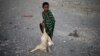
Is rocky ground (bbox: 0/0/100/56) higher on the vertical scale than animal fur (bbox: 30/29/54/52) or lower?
lower

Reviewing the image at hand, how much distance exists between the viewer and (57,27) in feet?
36.0

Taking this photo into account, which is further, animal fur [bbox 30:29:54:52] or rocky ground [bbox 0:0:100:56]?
rocky ground [bbox 0:0:100:56]

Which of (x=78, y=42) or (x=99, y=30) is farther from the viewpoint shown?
(x=99, y=30)

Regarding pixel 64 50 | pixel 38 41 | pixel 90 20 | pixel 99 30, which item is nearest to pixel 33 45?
pixel 38 41

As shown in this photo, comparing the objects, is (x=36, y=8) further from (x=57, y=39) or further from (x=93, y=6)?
(x=57, y=39)

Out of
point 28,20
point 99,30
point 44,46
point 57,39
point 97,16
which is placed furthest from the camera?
point 97,16

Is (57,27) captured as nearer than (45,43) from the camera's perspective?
No

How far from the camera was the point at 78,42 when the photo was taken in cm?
912

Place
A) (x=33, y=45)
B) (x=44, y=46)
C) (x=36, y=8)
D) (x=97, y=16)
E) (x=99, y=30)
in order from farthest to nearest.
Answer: (x=36, y=8), (x=97, y=16), (x=99, y=30), (x=33, y=45), (x=44, y=46)

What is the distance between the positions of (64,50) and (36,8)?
652 centimetres

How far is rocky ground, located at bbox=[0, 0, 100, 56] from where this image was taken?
27.5ft

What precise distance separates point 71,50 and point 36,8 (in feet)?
21.5

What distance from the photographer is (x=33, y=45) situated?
8680mm

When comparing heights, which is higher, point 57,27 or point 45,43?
point 45,43
